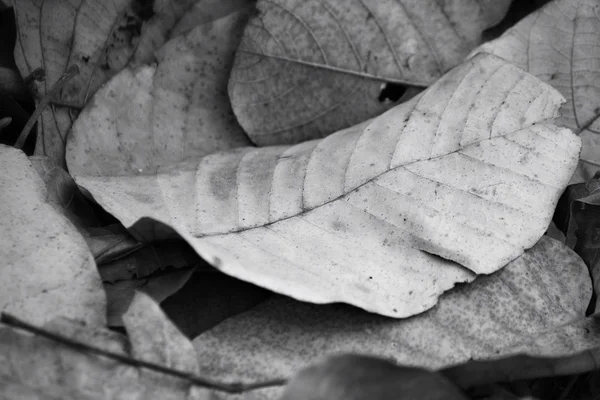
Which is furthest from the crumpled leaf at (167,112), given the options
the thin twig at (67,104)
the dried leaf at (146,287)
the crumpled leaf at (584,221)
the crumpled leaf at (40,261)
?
the crumpled leaf at (584,221)

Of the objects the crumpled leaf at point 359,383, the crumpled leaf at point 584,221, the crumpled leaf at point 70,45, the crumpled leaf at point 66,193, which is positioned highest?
the crumpled leaf at point 70,45

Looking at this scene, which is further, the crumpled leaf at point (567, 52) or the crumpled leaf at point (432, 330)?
the crumpled leaf at point (567, 52)

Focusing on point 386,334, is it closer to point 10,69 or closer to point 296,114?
point 296,114

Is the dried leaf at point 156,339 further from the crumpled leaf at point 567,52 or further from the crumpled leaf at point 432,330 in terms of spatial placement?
the crumpled leaf at point 567,52

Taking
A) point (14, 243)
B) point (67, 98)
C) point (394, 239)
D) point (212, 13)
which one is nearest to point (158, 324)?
point (14, 243)

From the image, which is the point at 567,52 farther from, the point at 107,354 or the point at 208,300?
the point at 107,354

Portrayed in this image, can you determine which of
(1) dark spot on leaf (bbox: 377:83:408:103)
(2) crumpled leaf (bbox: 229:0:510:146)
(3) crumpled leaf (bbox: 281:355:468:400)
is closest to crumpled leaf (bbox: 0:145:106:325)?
(3) crumpled leaf (bbox: 281:355:468:400)
